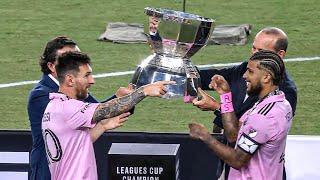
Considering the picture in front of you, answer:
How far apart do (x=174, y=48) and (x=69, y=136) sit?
0.82 meters

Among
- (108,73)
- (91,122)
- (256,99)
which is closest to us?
(91,122)

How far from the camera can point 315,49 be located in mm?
12234

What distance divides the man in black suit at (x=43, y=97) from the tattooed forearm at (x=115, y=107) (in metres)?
0.35

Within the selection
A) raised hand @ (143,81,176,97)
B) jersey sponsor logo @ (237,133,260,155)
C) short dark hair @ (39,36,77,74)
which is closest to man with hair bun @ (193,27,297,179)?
jersey sponsor logo @ (237,133,260,155)

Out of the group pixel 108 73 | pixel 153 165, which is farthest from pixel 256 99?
pixel 108 73

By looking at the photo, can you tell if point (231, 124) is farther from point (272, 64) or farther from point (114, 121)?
point (114, 121)

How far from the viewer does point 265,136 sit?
5.05 m

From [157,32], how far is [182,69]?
0.94 feet

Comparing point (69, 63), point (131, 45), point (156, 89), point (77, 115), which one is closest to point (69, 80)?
point (69, 63)

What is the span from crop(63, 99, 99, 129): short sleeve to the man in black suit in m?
0.46

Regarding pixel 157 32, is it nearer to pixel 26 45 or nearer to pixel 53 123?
pixel 53 123

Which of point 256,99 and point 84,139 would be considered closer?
point 84,139

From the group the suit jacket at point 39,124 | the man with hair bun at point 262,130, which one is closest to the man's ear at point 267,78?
the man with hair bun at point 262,130

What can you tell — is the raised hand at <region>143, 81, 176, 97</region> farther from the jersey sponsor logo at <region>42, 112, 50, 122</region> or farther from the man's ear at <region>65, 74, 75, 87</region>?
the jersey sponsor logo at <region>42, 112, 50, 122</region>
